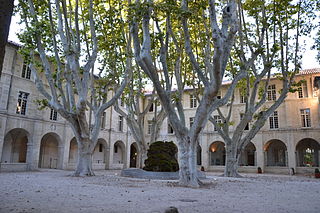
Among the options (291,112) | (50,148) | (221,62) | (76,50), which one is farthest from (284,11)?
(50,148)

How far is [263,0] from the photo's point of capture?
573 inches

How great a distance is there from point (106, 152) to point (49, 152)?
5.81m

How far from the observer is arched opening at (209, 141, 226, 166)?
113ft

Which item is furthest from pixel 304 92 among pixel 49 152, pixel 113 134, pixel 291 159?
pixel 49 152

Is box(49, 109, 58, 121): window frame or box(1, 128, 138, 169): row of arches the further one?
box(49, 109, 58, 121): window frame

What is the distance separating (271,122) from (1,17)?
96.2ft

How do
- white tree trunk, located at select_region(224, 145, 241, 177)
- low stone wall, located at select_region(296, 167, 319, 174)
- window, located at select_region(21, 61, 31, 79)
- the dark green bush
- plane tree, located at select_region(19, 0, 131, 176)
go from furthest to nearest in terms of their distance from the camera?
low stone wall, located at select_region(296, 167, 319, 174) < window, located at select_region(21, 61, 31, 79) < white tree trunk, located at select_region(224, 145, 241, 177) < the dark green bush < plane tree, located at select_region(19, 0, 131, 176)

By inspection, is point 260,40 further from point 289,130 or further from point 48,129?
point 48,129

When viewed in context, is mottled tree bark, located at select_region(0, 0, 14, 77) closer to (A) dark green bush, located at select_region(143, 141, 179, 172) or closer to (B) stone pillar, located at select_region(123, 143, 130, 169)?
(A) dark green bush, located at select_region(143, 141, 179, 172)

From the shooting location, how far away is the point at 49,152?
27031 millimetres

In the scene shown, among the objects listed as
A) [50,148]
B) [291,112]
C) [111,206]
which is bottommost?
[111,206]

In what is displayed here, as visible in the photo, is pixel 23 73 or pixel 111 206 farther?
pixel 23 73

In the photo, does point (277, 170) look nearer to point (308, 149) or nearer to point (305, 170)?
point (305, 170)

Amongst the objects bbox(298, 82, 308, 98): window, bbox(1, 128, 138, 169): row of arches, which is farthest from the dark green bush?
bbox(298, 82, 308, 98): window
